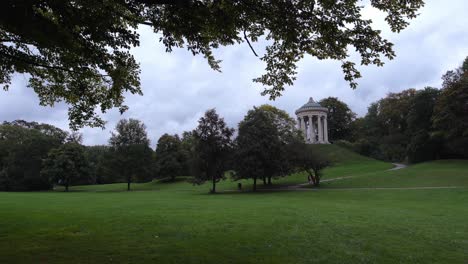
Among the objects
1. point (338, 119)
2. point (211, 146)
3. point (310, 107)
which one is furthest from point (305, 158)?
point (338, 119)

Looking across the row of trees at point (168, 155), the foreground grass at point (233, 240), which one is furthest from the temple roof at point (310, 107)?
the foreground grass at point (233, 240)

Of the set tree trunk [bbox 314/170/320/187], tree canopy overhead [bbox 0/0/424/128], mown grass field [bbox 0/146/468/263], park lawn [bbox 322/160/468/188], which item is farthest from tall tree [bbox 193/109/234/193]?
tree canopy overhead [bbox 0/0/424/128]

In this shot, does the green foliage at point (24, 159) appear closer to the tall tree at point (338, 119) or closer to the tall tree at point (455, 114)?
the tall tree at point (455, 114)

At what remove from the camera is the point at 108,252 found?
8766mm

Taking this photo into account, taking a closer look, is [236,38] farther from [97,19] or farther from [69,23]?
[69,23]

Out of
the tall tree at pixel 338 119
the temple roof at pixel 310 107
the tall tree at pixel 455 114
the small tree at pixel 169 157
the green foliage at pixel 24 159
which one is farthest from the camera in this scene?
the tall tree at pixel 338 119

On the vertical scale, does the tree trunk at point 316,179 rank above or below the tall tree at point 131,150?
below

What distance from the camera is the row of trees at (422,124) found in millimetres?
49500

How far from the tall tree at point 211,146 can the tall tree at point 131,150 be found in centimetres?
1989

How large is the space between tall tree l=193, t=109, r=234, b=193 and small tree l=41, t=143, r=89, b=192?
95.2ft

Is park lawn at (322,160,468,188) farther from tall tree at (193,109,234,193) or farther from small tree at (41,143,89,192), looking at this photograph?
small tree at (41,143,89,192)

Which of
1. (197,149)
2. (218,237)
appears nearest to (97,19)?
(218,237)

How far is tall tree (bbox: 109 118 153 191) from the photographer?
59.9 metres

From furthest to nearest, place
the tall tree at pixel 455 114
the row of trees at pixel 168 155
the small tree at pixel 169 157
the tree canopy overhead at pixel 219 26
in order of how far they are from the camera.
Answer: the small tree at pixel 169 157 → the tall tree at pixel 455 114 → the row of trees at pixel 168 155 → the tree canopy overhead at pixel 219 26
